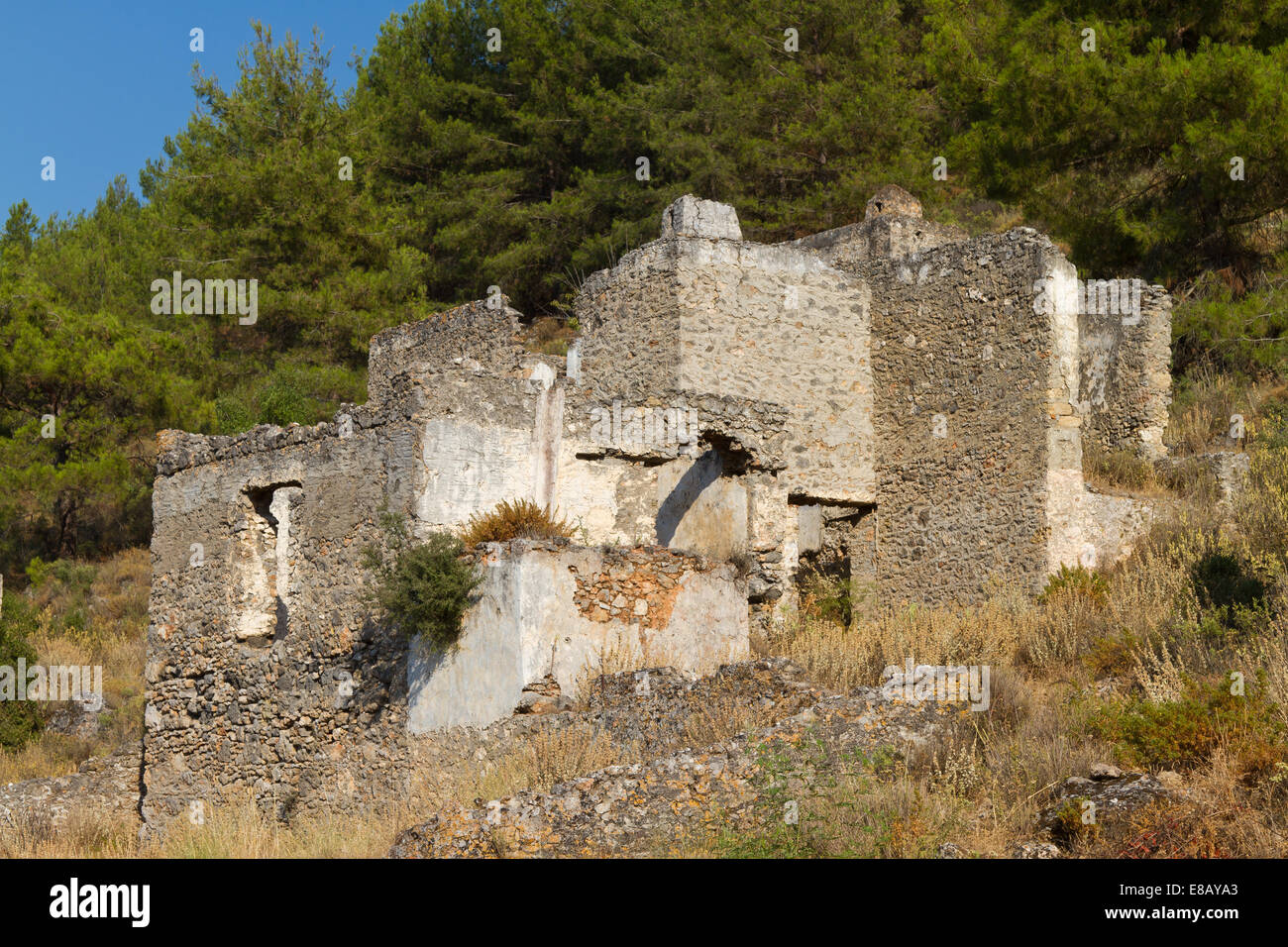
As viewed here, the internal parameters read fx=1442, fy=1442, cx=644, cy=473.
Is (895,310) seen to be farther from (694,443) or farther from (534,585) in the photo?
(534,585)

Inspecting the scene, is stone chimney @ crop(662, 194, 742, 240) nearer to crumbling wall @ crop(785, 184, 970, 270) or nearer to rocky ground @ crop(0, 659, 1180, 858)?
crumbling wall @ crop(785, 184, 970, 270)

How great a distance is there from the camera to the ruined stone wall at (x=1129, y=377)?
19.0m

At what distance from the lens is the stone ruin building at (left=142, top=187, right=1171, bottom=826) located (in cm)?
1188

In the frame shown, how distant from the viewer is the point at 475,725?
11133mm

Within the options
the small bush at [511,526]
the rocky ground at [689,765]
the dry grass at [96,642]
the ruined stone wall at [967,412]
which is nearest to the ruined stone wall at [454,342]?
the small bush at [511,526]

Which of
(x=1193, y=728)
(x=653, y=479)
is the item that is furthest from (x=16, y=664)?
(x=1193, y=728)

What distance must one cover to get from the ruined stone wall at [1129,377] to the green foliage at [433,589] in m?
10.9

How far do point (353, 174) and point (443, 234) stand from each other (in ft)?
7.24

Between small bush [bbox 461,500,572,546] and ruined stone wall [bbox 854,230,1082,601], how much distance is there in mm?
7014

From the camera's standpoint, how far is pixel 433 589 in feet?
36.9

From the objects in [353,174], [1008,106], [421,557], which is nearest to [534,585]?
[421,557]

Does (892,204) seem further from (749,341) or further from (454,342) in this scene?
(454,342)

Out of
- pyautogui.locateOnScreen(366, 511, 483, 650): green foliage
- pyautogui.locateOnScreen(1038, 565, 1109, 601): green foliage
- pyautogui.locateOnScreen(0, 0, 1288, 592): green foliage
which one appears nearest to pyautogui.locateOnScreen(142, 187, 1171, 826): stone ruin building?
pyautogui.locateOnScreen(366, 511, 483, 650): green foliage

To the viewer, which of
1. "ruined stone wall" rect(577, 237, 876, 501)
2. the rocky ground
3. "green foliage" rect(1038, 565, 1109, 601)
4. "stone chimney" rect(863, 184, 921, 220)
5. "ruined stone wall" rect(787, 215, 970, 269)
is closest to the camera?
the rocky ground
